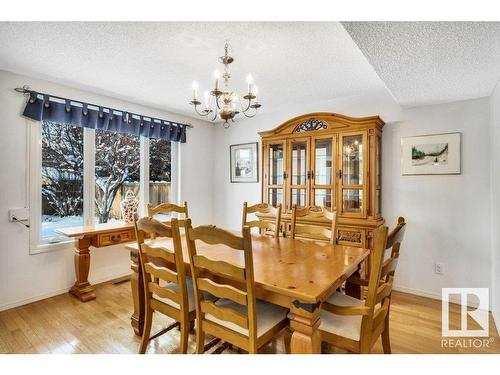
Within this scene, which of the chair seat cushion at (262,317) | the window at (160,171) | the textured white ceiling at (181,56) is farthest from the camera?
the window at (160,171)

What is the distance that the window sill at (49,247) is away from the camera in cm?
270

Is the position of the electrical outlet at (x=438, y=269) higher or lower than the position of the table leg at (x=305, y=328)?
lower

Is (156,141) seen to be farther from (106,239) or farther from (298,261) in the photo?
(298,261)

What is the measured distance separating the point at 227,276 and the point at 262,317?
14.0 inches

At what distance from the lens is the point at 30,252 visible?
2670mm

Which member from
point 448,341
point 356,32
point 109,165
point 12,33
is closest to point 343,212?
point 448,341

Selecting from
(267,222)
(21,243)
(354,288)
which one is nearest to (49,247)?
(21,243)

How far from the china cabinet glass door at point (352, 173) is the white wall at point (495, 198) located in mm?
1038

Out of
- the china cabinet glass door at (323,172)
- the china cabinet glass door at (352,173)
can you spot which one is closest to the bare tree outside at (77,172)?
the china cabinet glass door at (323,172)

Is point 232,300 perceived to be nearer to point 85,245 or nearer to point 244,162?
point 85,245

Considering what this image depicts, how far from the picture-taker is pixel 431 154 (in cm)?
280

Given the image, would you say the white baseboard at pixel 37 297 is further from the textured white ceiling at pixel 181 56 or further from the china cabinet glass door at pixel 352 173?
the china cabinet glass door at pixel 352 173

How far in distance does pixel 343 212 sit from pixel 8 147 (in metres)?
3.40

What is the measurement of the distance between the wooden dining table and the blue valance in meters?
1.80
